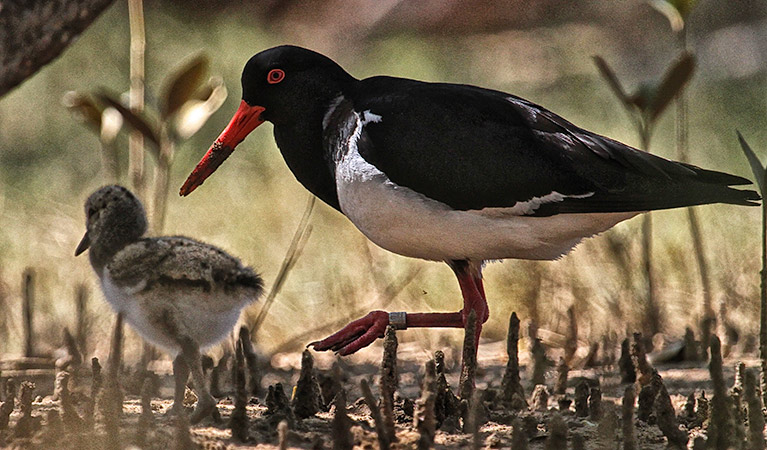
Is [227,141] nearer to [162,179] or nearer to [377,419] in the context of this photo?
[162,179]

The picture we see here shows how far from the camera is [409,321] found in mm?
4254

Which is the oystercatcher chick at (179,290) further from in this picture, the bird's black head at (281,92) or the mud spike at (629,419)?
the mud spike at (629,419)

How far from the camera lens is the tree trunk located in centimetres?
432

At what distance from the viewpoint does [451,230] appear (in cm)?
405

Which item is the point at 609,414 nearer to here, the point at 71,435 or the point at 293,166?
the point at 71,435

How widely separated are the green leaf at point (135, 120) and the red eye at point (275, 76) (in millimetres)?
866

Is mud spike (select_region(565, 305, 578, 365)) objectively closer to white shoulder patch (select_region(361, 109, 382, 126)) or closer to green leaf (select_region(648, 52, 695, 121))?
green leaf (select_region(648, 52, 695, 121))

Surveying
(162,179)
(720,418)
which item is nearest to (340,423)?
(720,418)

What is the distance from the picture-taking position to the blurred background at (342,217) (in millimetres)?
6254

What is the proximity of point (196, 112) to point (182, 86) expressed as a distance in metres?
0.15

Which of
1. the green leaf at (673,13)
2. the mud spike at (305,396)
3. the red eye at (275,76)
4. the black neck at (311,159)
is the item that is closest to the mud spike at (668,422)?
the mud spike at (305,396)

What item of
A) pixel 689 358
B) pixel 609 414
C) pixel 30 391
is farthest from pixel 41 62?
pixel 689 358

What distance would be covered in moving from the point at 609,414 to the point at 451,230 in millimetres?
1199

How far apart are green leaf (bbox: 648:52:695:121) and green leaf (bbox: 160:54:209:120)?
2234 mm
